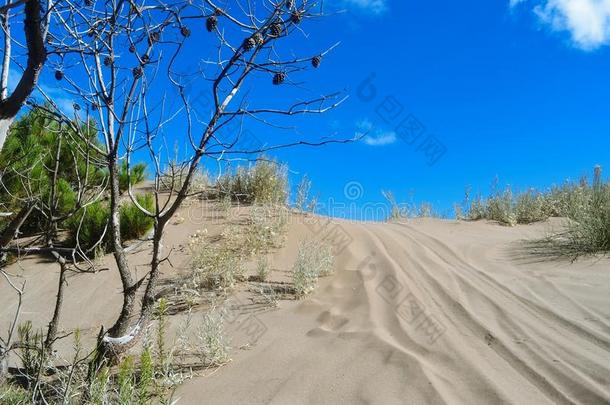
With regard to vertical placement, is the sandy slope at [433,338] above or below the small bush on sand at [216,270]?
below

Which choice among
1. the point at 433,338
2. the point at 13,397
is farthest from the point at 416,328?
the point at 13,397

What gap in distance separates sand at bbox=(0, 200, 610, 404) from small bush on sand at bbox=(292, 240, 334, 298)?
4.5 inches

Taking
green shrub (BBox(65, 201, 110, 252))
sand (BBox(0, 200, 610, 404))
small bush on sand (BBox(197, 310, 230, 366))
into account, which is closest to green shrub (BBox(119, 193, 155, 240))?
green shrub (BBox(65, 201, 110, 252))

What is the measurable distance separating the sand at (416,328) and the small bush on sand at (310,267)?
0.12 meters

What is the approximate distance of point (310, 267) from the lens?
4.85 m

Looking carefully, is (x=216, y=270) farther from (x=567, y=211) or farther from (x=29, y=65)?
(x=567, y=211)

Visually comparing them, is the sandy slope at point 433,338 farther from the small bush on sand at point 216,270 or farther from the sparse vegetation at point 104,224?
the sparse vegetation at point 104,224

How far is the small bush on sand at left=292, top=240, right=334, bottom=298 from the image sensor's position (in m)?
4.71

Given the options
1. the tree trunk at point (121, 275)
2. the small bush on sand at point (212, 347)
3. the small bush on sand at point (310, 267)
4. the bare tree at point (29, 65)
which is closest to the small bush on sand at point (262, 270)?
the small bush on sand at point (310, 267)

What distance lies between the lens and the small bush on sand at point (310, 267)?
4.71 meters

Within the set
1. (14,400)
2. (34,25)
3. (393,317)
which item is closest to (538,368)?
(393,317)

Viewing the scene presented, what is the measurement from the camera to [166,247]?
6.23m

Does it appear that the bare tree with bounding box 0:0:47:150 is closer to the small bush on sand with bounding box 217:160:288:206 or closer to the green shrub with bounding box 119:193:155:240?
the green shrub with bounding box 119:193:155:240

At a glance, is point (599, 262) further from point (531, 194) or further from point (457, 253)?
point (531, 194)
